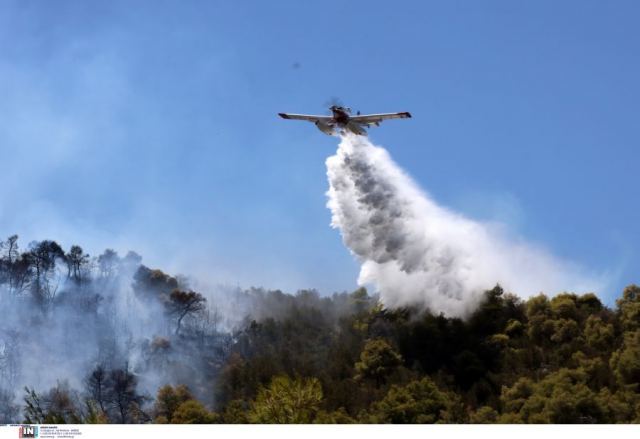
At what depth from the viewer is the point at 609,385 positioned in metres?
110

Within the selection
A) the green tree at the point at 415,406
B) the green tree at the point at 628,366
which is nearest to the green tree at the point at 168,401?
the green tree at the point at 415,406

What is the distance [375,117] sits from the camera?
3762 inches

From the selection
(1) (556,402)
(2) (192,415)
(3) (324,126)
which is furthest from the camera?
(2) (192,415)

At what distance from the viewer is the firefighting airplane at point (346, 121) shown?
94.2 m

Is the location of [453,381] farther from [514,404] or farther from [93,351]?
[93,351]

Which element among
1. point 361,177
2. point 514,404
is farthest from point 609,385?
point 361,177

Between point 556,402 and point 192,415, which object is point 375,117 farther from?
point 192,415

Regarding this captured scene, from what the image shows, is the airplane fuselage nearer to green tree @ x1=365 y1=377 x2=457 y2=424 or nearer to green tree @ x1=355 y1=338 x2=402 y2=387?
green tree @ x1=365 y1=377 x2=457 y2=424

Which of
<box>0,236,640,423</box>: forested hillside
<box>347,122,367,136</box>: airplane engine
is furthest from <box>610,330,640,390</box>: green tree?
<box>347,122,367,136</box>: airplane engine

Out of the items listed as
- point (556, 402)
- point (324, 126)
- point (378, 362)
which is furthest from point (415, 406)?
point (324, 126)
